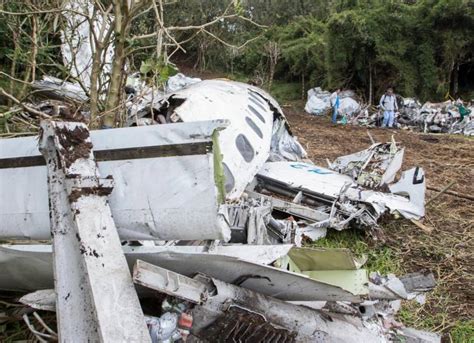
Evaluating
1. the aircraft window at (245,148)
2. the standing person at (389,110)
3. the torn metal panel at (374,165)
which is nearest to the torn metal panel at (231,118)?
the aircraft window at (245,148)

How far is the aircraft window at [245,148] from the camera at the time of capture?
462 centimetres

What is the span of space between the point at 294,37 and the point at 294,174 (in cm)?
2230

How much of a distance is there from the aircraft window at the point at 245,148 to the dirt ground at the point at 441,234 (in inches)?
67.0

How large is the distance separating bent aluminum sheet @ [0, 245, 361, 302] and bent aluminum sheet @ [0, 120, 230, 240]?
93 mm

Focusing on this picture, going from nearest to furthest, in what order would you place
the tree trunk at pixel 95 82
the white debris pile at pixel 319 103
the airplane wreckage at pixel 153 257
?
the airplane wreckage at pixel 153 257, the tree trunk at pixel 95 82, the white debris pile at pixel 319 103

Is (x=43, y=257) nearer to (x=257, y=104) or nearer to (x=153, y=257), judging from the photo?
(x=153, y=257)

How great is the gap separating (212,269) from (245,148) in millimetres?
2902

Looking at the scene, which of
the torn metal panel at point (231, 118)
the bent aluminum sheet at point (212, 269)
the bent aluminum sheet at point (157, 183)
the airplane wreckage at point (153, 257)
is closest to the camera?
the airplane wreckage at point (153, 257)

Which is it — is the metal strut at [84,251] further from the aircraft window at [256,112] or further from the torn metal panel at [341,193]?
the aircraft window at [256,112]

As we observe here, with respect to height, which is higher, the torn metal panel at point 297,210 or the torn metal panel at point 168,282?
the torn metal panel at point 168,282

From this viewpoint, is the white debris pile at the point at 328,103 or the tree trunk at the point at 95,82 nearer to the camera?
the tree trunk at the point at 95,82

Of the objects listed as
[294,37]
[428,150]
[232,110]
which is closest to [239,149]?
[232,110]

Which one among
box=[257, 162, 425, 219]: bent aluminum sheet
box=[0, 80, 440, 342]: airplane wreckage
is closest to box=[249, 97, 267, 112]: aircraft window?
box=[257, 162, 425, 219]: bent aluminum sheet

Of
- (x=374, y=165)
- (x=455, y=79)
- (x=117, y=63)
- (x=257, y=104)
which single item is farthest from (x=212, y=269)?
(x=455, y=79)
